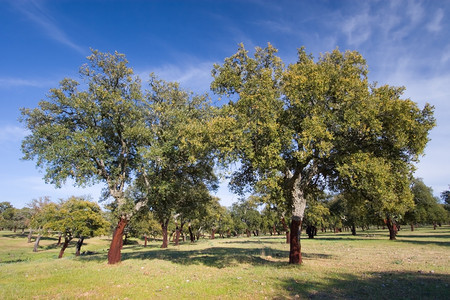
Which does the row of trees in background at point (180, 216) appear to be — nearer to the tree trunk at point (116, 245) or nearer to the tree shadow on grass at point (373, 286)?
the tree trunk at point (116, 245)

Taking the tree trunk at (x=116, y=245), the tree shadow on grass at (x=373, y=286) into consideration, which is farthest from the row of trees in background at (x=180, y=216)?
the tree shadow on grass at (x=373, y=286)

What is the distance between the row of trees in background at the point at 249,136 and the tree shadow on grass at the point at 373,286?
4565 mm

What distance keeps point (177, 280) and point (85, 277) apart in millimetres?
6019

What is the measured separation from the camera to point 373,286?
11.2m

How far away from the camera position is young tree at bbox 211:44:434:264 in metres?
15.5

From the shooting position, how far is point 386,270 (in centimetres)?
1514

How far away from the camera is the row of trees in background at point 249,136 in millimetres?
15797

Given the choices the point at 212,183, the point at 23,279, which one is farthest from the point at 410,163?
the point at 23,279

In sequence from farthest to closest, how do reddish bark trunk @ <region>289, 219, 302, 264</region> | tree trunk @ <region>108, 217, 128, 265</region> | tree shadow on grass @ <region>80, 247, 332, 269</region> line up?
tree trunk @ <region>108, 217, 128, 265</region> < tree shadow on grass @ <region>80, 247, 332, 269</region> < reddish bark trunk @ <region>289, 219, 302, 264</region>

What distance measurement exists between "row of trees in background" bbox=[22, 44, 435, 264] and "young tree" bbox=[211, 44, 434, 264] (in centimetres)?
8

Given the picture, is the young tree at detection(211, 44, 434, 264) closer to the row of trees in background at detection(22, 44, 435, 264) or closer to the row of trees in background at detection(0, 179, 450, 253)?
the row of trees in background at detection(22, 44, 435, 264)

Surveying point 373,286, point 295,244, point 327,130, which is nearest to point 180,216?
point 295,244

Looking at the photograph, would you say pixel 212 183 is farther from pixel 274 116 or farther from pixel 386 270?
pixel 386 270

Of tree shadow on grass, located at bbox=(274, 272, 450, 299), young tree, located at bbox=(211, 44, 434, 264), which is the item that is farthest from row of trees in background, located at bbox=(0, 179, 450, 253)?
tree shadow on grass, located at bbox=(274, 272, 450, 299)
